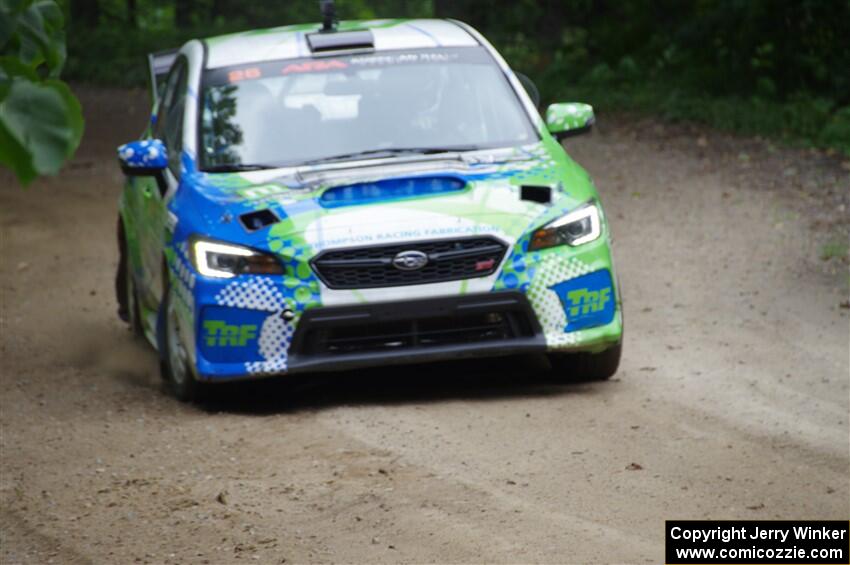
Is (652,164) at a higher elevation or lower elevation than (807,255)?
lower

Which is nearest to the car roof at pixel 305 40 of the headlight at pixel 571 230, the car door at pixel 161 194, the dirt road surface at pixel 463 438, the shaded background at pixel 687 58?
the car door at pixel 161 194

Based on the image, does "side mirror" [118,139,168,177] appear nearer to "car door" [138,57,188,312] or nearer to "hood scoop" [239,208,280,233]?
"car door" [138,57,188,312]

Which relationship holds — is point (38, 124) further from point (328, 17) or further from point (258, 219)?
point (328, 17)

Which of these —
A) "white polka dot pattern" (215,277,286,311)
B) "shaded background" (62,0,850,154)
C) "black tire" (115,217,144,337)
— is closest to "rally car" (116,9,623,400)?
"white polka dot pattern" (215,277,286,311)

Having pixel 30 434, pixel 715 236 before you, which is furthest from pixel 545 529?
pixel 715 236

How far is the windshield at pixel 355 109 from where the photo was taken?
8.41 m

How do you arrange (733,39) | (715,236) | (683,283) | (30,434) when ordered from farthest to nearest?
(733,39)
(715,236)
(683,283)
(30,434)

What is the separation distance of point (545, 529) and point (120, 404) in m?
3.46

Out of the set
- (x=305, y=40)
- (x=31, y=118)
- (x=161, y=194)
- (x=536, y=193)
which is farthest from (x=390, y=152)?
(x=31, y=118)

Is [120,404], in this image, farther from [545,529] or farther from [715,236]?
[715,236]

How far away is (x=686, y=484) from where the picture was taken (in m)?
6.17

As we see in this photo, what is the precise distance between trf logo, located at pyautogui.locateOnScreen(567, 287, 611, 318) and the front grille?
44cm

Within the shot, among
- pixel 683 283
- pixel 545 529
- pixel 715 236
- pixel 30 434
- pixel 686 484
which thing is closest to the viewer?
pixel 545 529

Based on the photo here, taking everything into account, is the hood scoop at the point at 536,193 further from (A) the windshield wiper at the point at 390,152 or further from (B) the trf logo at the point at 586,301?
(A) the windshield wiper at the point at 390,152
